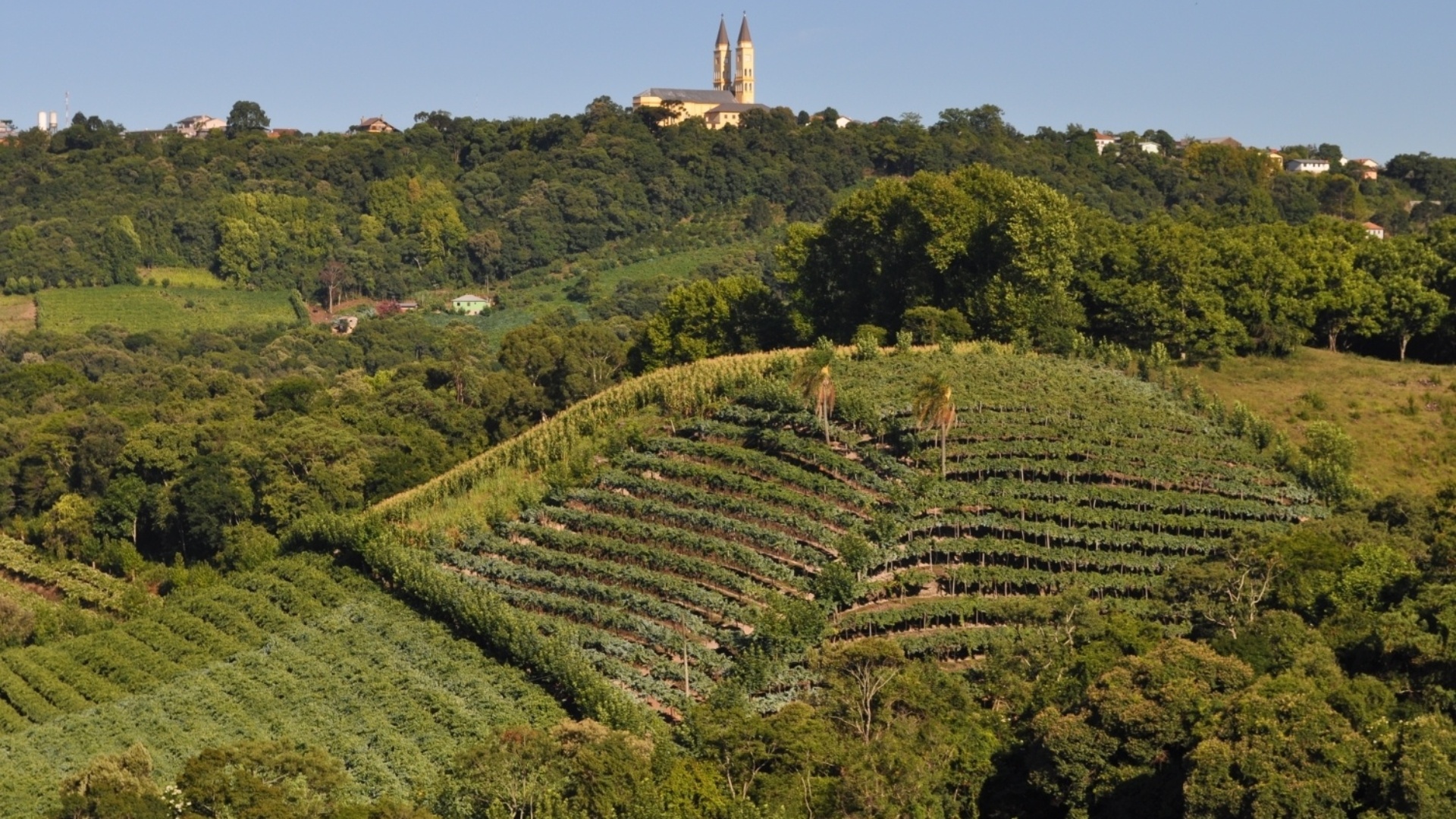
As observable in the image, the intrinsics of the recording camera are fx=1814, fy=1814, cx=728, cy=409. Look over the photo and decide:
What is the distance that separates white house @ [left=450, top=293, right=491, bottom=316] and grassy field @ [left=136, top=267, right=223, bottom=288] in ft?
59.6

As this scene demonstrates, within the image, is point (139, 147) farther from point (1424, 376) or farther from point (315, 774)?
point (315, 774)

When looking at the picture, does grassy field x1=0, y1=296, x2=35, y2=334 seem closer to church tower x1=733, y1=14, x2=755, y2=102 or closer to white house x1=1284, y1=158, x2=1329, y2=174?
church tower x1=733, y1=14, x2=755, y2=102

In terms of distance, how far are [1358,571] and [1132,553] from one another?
6.05 m

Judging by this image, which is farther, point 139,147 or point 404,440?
point 139,147

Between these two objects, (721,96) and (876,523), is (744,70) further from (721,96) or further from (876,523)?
(876,523)

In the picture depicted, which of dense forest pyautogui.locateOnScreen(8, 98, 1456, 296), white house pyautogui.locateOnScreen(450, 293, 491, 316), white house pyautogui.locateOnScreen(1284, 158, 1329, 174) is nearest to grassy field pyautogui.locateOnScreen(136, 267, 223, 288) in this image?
dense forest pyautogui.locateOnScreen(8, 98, 1456, 296)

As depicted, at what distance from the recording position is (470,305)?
395ft

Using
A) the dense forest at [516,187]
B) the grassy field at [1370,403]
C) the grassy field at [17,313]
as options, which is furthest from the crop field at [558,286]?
the grassy field at [1370,403]

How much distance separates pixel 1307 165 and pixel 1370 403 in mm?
88470

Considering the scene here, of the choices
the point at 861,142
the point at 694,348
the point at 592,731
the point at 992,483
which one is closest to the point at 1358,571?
the point at 992,483

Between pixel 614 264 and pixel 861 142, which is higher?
pixel 861 142

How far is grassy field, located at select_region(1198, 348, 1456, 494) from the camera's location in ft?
170

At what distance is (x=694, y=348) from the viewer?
6469 centimetres

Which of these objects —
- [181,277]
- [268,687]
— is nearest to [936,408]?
[268,687]
